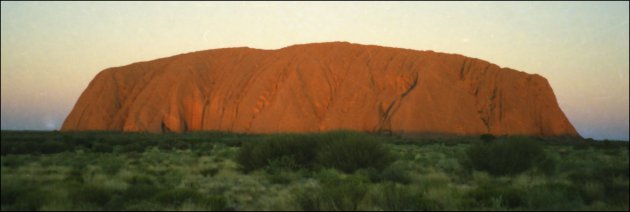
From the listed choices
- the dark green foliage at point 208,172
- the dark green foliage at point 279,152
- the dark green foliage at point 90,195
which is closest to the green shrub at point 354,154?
the dark green foliage at point 279,152

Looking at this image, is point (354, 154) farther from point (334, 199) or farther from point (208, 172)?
point (334, 199)

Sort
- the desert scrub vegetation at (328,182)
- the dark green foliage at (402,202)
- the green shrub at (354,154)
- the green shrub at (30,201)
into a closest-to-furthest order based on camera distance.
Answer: the green shrub at (30,201), the dark green foliage at (402,202), the desert scrub vegetation at (328,182), the green shrub at (354,154)

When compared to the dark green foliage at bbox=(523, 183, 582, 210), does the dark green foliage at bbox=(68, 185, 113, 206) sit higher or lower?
lower

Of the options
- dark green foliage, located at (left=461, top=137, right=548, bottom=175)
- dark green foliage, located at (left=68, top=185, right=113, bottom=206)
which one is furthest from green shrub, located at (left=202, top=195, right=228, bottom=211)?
dark green foliage, located at (left=461, top=137, right=548, bottom=175)

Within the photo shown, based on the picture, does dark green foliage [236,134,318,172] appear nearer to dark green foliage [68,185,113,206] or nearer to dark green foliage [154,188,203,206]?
dark green foliage [154,188,203,206]

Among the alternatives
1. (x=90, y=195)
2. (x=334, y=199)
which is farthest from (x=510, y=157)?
(x=90, y=195)

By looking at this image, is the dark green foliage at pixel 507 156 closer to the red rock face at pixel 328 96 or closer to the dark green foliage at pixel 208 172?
the dark green foliage at pixel 208 172

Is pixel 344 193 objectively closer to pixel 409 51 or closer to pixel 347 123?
pixel 347 123
